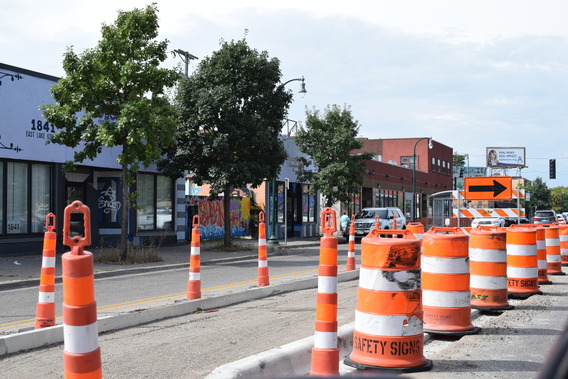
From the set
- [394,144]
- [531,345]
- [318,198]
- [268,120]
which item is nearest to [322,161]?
[318,198]

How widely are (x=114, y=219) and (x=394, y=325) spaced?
18961mm

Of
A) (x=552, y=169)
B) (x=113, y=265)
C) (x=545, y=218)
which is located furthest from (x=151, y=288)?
(x=552, y=169)

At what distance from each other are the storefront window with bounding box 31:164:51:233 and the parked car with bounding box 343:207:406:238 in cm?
1504

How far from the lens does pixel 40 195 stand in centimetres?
2017

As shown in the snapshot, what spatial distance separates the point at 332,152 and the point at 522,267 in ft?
75.7

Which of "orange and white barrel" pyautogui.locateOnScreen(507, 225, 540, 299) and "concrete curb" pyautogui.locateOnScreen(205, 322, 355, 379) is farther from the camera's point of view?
"orange and white barrel" pyautogui.locateOnScreen(507, 225, 540, 299)

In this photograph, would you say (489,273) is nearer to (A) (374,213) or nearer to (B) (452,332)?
(B) (452,332)

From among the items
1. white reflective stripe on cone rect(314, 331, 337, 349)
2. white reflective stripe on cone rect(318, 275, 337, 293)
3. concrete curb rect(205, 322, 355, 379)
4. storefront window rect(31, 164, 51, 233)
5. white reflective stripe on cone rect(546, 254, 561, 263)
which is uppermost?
storefront window rect(31, 164, 51, 233)

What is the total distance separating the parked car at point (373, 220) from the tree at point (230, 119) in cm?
826

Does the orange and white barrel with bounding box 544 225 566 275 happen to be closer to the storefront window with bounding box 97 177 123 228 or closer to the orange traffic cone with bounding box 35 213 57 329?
the orange traffic cone with bounding box 35 213 57 329

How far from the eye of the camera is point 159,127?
1730 cm

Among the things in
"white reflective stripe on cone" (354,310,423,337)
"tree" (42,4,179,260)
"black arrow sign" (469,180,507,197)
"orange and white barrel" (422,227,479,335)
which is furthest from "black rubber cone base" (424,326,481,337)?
"tree" (42,4,179,260)

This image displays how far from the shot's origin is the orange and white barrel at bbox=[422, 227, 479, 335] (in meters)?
7.38

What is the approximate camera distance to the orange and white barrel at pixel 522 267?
36.1 ft
